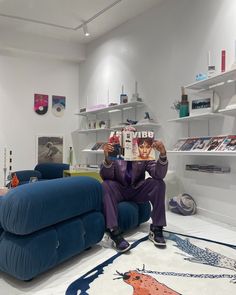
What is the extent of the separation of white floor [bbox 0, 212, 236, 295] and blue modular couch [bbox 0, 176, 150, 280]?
0.09 m

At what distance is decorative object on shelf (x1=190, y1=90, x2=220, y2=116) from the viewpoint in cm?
342

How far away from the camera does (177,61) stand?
4051mm

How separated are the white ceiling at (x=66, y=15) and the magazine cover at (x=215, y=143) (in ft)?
7.83

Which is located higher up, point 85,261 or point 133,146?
point 133,146

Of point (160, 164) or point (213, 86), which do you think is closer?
point (160, 164)

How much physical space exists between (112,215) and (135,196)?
16.1 inches

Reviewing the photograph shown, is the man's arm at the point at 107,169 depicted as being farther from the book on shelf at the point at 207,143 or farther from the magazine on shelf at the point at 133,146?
the book on shelf at the point at 207,143

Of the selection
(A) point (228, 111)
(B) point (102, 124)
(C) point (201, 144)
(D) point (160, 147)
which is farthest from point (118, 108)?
(D) point (160, 147)

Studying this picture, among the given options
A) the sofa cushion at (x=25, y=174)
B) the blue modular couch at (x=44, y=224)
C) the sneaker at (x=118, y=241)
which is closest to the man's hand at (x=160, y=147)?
the blue modular couch at (x=44, y=224)

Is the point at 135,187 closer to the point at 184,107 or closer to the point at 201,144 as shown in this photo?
the point at 201,144

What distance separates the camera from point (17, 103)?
5578 millimetres

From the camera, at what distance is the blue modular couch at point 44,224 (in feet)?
5.54

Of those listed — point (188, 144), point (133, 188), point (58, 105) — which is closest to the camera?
point (133, 188)

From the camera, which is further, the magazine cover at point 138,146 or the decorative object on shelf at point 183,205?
the decorative object on shelf at point 183,205
